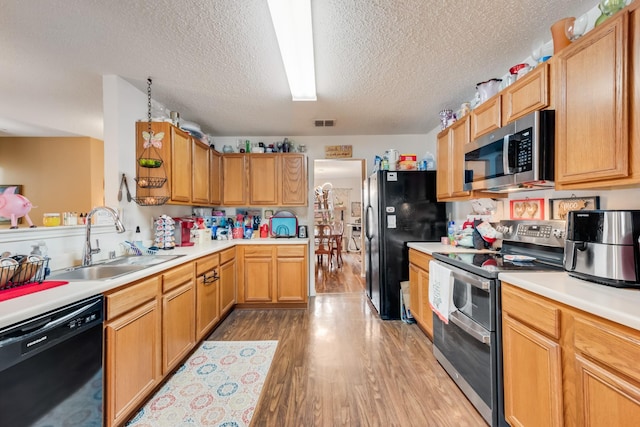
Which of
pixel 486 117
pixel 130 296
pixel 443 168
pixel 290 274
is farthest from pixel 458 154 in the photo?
pixel 130 296

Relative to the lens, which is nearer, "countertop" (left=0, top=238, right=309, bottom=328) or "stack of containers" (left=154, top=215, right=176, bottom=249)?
"countertop" (left=0, top=238, right=309, bottom=328)

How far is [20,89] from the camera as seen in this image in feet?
7.91

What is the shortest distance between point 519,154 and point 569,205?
20.0 inches

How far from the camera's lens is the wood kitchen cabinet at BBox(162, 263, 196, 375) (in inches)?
71.0

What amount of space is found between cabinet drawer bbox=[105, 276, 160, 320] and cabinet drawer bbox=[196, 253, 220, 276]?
588mm

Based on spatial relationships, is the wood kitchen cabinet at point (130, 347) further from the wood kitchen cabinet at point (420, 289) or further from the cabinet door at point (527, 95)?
the cabinet door at point (527, 95)

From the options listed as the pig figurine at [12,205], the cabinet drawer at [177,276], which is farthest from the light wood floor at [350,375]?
the pig figurine at [12,205]

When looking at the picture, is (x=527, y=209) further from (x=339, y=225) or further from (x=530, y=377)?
(x=339, y=225)

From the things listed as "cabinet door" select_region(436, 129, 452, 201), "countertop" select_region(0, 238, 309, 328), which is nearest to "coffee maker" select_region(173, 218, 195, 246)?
"countertop" select_region(0, 238, 309, 328)

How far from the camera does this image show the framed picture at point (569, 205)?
4.94 ft

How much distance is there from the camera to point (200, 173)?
300cm

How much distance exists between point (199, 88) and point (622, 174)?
2844 mm

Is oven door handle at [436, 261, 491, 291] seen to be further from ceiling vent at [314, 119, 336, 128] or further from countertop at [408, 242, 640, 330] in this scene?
ceiling vent at [314, 119, 336, 128]

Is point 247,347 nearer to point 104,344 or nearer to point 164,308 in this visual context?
point 164,308
